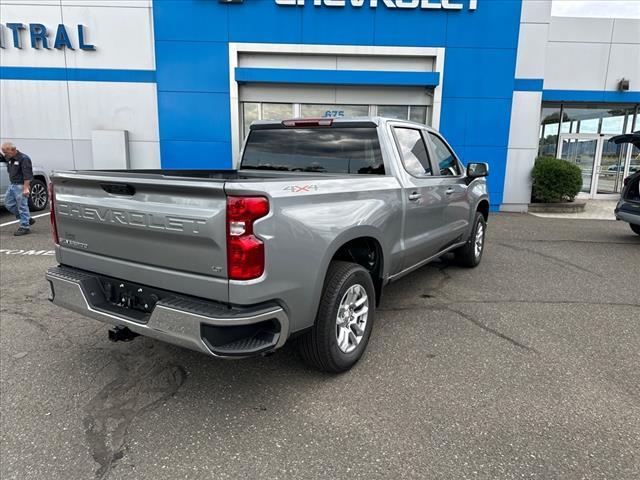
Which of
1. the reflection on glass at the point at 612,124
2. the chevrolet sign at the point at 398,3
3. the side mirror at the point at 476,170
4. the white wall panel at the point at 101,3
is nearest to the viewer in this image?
the side mirror at the point at 476,170

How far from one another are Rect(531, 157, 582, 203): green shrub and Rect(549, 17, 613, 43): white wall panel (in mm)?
4246

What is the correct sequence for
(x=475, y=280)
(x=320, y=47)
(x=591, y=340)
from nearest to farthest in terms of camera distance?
(x=591, y=340) < (x=475, y=280) < (x=320, y=47)

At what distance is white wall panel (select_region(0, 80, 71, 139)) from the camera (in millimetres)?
12508

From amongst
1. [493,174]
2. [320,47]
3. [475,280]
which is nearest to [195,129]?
[320,47]

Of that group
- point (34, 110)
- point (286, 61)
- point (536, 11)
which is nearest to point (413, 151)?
point (286, 61)

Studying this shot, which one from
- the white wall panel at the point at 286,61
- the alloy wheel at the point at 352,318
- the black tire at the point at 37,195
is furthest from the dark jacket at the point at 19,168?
the alloy wheel at the point at 352,318

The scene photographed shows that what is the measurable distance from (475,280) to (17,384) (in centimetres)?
498

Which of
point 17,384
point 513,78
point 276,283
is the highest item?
point 513,78

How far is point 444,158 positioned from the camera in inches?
205

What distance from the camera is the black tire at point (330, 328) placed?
118 inches

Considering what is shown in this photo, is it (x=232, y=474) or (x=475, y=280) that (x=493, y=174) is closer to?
(x=475, y=280)

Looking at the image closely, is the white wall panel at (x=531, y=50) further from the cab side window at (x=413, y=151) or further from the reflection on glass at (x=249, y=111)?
the cab side window at (x=413, y=151)

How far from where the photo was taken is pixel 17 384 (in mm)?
3166

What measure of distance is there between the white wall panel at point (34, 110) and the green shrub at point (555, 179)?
1350 centimetres
